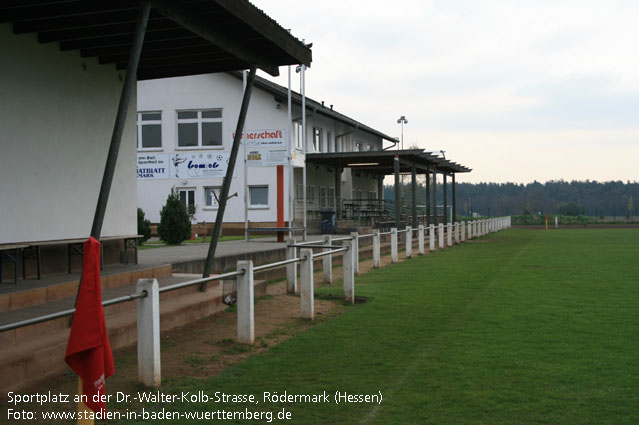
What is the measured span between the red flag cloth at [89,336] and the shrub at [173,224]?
18.9 metres

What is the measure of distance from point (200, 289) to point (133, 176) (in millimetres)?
2715

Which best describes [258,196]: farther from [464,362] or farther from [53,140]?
[464,362]

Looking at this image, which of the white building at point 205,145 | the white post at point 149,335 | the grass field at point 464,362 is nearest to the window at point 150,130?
the white building at point 205,145

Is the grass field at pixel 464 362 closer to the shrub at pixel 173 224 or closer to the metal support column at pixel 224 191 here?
the metal support column at pixel 224 191

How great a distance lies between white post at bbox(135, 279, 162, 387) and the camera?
233 inches

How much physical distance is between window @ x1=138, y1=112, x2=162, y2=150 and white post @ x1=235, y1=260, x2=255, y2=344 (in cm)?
2577

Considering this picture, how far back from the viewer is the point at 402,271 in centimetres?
1734

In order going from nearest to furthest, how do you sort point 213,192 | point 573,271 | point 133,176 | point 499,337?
point 499,337
point 133,176
point 573,271
point 213,192

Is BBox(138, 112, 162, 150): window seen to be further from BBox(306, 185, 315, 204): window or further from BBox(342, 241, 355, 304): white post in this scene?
BBox(342, 241, 355, 304): white post

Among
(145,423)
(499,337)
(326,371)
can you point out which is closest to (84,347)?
(145,423)

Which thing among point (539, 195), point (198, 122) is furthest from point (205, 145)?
point (539, 195)

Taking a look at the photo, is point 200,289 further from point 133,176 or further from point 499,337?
point 499,337

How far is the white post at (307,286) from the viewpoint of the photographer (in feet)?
31.1

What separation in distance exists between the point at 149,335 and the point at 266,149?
57.4 feet
